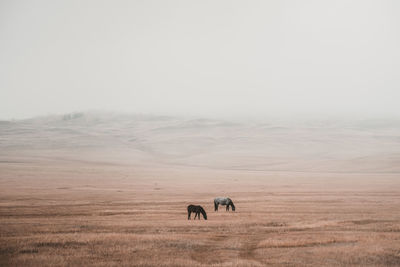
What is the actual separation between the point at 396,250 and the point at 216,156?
493 ft

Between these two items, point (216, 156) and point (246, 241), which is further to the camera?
point (216, 156)

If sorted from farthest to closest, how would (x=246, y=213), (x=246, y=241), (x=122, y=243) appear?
(x=246, y=213) < (x=246, y=241) < (x=122, y=243)

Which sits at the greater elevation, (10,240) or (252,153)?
(10,240)

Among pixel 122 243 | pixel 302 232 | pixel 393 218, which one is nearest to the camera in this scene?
pixel 122 243

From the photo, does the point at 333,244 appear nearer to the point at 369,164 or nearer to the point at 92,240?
the point at 92,240

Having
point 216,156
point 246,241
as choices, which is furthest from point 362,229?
point 216,156

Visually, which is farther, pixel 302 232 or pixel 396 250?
pixel 302 232

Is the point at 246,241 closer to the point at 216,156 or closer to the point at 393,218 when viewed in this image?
the point at 393,218

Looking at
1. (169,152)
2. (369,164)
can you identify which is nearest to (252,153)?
(169,152)

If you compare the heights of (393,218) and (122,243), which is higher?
(122,243)

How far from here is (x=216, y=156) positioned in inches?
6580

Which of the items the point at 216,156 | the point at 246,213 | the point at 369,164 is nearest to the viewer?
the point at 246,213

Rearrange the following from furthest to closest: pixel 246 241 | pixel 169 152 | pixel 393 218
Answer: pixel 169 152 < pixel 393 218 < pixel 246 241

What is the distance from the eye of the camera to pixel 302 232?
2208 centimetres
